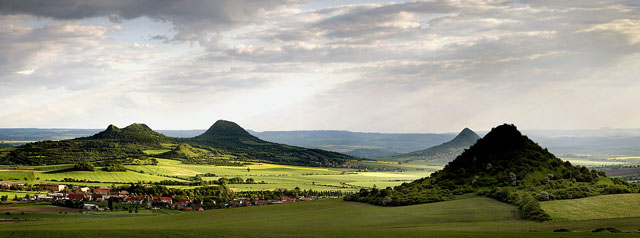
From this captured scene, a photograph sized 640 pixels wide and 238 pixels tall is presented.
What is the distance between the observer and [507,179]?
259 feet

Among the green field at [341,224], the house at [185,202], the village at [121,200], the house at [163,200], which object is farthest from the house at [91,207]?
the house at [185,202]

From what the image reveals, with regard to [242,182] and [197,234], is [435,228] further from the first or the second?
[242,182]

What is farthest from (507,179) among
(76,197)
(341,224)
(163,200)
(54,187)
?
(54,187)

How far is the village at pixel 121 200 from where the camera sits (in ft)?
338

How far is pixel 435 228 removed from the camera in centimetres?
5391

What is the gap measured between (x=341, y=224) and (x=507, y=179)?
31.9 metres

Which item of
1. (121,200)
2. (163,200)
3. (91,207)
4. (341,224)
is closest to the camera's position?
(341,224)

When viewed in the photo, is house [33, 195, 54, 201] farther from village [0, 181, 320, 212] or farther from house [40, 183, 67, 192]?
house [40, 183, 67, 192]

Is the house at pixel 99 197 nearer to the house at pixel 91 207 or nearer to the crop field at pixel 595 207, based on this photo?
the house at pixel 91 207

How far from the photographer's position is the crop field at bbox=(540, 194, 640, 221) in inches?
2292

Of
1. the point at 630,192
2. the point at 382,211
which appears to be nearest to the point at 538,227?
the point at 382,211

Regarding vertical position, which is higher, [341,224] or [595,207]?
[595,207]

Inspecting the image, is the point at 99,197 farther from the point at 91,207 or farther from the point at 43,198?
the point at 91,207

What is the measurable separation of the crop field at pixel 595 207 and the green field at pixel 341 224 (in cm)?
386
